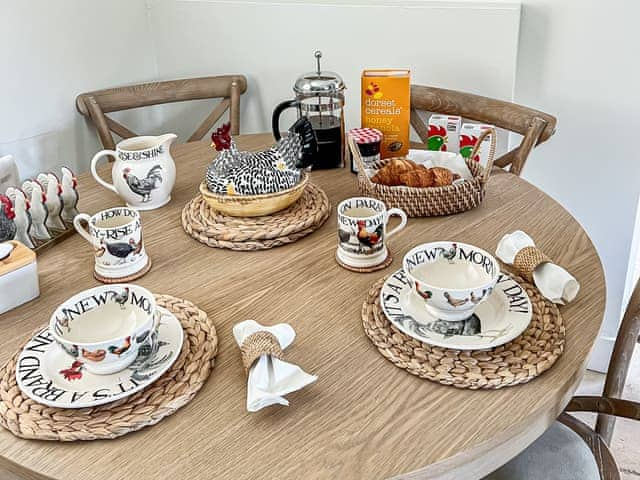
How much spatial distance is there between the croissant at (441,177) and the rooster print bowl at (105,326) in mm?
654

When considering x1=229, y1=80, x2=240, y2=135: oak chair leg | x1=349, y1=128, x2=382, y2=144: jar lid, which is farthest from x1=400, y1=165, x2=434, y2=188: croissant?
x1=229, y1=80, x2=240, y2=135: oak chair leg

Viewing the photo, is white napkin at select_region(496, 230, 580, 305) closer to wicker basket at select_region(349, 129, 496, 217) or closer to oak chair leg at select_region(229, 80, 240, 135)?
wicker basket at select_region(349, 129, 496, 217)

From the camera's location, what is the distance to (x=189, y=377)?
0.90m

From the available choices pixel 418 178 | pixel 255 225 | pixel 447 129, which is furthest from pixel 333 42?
pixel 255 225

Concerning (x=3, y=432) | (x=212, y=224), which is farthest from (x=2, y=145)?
(x=3, y=432)

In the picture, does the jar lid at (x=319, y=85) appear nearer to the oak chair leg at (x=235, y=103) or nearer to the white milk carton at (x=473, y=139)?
the white milk carton at (x=473, y=139)

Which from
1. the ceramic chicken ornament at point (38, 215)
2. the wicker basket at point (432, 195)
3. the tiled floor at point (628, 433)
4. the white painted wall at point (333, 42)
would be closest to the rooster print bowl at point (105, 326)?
the ceramic chicken ornament at point (38, 215)

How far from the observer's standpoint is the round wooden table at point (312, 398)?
0.79 meters

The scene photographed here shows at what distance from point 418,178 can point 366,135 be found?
0.53ft

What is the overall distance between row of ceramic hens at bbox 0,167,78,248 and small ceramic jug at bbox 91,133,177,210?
0.08 meters

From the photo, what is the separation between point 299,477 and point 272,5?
1.57 m

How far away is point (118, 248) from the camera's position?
44.9 inches

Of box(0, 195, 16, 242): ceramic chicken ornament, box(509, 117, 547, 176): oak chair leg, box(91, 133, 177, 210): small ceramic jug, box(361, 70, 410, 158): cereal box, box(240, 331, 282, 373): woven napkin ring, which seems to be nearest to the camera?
box(240, 331, 282, 373): woven napkin ring

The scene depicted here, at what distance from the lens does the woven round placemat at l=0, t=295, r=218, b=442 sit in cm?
83
